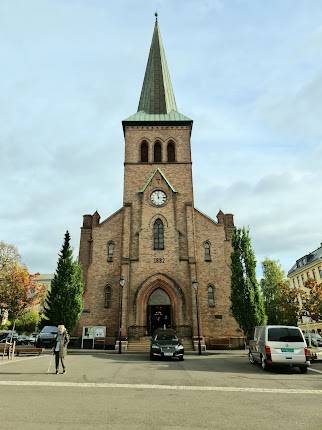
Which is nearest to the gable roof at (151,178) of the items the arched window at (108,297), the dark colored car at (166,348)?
the arched window at (108,297)

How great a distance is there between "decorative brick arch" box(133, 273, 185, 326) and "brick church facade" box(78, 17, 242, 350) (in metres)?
0.08

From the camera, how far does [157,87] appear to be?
39750 mm

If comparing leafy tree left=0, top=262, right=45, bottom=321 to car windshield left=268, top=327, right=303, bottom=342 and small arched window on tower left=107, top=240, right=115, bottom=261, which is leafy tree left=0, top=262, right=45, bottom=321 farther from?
car windshield left=268, top=327, right=303, bottom=342

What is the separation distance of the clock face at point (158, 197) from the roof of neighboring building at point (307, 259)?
33.4 metres

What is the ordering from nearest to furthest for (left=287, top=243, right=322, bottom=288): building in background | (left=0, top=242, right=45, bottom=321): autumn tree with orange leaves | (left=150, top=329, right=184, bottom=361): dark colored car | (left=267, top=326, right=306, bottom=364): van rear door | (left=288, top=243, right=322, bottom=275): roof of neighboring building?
(left=267, top=326, right=306, bottom=364): van rear door → (left=150, top=329, right=184, bottom=361): dark colored car → (left=0, top=242, right=45, bottom=321): autumn tree with orange leaves → (left=287, top=243, right=322, bottom=288): building in background → (left=288, top=243, right=322, bottom=275): roof of neighboring building

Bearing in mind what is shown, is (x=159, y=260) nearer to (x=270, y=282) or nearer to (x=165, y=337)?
(x=165, y=337)

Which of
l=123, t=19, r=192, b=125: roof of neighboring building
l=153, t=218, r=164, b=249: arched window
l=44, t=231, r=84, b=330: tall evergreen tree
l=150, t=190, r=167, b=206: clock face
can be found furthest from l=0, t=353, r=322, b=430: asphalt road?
l=123, t=19, r=192, b=125: roof of neighboring building

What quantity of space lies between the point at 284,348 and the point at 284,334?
55 centimetres

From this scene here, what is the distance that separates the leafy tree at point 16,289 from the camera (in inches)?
1738

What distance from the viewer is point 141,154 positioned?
36031 mm

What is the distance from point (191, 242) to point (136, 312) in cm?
763

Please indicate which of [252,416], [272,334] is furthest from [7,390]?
[272,334]

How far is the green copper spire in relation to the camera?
3841cm

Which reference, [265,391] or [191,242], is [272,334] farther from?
[191,242]
